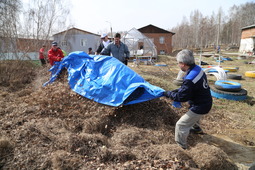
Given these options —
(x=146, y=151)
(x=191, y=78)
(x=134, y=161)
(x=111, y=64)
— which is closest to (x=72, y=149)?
(x=134, y=161)

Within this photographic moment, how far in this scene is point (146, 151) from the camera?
2.57 meters

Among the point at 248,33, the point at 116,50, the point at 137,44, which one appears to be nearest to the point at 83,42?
the point at 137,44

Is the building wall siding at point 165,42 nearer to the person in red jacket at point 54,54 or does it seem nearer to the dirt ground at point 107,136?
the person in red jacket at point 54,54

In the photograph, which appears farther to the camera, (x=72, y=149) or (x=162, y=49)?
(x=162, y=49)

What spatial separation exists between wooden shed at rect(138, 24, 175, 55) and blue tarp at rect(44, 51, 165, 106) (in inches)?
1094

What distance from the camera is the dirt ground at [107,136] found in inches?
91.7

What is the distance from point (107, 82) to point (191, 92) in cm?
199

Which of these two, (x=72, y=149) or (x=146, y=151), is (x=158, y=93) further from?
(x=72, y=149)

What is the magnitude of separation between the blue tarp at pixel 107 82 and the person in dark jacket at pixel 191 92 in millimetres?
679

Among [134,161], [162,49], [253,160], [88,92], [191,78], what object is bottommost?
[253,160]

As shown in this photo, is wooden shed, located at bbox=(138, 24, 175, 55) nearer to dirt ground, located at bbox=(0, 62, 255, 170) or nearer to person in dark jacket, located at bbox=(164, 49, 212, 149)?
dirt ground, located at bbox=(0, 62, 255, 170)

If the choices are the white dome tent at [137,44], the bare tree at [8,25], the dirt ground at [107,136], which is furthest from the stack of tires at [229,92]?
the white dome tent at [137,44]

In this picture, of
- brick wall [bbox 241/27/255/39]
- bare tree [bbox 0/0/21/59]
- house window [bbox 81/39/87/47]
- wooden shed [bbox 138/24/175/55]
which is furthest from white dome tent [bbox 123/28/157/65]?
brick wall [bbox 241/27/255/39]

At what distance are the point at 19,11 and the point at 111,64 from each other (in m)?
8.49
